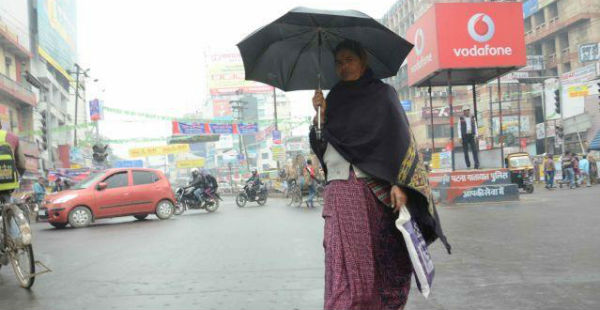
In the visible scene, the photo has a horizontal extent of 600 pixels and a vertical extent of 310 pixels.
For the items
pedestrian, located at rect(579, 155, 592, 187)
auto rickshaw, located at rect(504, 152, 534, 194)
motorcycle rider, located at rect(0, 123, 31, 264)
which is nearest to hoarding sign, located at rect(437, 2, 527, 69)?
auto rickshaw, located at rect(504, 152, 534, 194)

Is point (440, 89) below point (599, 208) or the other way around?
the other way around

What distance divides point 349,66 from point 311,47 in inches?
24.7

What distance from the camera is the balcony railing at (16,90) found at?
31.5m

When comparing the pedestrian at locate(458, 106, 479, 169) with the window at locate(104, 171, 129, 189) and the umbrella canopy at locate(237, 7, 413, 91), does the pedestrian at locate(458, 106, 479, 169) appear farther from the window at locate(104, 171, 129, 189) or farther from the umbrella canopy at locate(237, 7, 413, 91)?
the umbrella canopy at locate(237, 7, 413, 91)

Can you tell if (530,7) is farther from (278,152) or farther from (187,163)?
(187,163)

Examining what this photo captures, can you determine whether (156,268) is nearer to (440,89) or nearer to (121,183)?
(121,183)

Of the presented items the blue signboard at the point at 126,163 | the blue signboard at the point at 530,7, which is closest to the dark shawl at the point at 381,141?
the blue signboard at the point at 530,7

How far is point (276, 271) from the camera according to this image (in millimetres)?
5586

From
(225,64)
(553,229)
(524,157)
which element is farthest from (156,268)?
(225,64)

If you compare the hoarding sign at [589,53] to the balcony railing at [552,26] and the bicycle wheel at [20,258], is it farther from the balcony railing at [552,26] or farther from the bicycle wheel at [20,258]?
the bicycle wheel at [20,258]

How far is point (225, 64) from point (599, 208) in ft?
356

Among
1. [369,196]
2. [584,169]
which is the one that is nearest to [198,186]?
[369,196]

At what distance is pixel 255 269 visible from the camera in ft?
18.9

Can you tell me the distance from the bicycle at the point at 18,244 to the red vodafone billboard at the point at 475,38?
A: 36.9 ft
